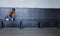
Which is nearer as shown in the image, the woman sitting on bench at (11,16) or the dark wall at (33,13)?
the woman sitting on bench at (11,16)

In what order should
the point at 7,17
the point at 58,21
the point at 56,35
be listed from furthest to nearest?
the point at 58,21, the point at 7,17, the point at 56,35

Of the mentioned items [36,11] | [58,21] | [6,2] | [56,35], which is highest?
[6,2]

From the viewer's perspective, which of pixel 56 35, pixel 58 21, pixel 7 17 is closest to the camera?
pixel 56 35

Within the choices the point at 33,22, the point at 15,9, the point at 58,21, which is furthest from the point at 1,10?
the point at 58,21

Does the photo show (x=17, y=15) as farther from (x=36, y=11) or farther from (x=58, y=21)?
(x=58, y=21)

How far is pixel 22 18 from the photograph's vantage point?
5441 mm

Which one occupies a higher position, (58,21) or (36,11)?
(36,11)

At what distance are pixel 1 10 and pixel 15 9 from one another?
626mm

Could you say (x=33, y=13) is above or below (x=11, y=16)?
above

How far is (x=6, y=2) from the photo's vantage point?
534cm

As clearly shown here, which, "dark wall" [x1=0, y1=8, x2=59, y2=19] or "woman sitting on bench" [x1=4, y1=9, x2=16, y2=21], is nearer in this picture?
"woman sitting on bench" [x1=4, y1=9, x2=16, y2=21]

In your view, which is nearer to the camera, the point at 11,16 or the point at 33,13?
the point at 11,16

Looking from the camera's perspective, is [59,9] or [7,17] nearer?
[7,17]

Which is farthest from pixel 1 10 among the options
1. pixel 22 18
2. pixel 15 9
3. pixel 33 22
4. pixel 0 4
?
pixel 33 22
